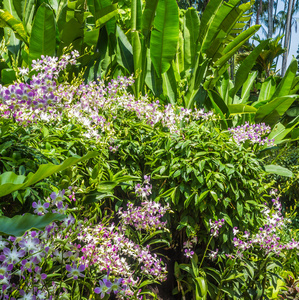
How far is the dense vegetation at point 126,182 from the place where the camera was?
4.62ft

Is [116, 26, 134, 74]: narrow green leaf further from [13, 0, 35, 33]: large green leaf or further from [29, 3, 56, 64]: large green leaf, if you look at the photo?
[13, 0, 35, 33]: large green leaf

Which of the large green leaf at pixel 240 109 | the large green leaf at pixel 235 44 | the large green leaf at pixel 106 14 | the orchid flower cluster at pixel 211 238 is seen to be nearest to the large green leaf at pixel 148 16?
the large green leaf at pixel 106 14

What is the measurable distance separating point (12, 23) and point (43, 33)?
54cm

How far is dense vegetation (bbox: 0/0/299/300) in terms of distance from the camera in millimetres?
1407

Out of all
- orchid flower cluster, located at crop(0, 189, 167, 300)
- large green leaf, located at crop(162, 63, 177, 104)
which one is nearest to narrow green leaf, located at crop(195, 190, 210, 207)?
orchid flower cluster, located at crop(0, 189, 167, 300)

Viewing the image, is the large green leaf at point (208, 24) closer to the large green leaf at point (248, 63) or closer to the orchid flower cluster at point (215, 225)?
the large green leaf at point (248, 63)

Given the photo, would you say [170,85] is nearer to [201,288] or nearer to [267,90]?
[267,90]

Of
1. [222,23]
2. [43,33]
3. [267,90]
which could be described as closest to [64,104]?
[43,33]

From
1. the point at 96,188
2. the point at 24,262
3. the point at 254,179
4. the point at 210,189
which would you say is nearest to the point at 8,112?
the point at 96,188

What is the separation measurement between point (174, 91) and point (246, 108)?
1117 mm

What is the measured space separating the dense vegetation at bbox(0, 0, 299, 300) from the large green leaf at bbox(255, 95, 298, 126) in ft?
0.12

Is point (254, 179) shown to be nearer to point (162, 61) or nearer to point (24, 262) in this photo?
point (24, 262)

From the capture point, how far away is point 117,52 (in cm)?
472

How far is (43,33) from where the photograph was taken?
385cm
